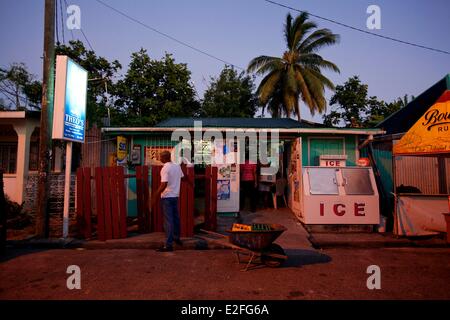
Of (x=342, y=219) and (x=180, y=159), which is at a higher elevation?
(x=180, y=159)

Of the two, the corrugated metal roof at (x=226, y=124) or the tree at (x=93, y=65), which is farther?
the tree at (x=93, y=65)

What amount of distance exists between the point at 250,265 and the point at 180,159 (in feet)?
18.0

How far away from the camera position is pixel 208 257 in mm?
5441

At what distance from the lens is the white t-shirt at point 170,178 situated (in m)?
5.82

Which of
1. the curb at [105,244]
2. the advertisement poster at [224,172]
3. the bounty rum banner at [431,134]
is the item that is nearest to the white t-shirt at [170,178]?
the curb at [105,244]

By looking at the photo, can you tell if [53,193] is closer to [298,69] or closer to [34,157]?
[34,157]

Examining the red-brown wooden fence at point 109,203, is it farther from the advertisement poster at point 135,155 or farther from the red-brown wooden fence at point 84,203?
the advertisement poster at point 135,155

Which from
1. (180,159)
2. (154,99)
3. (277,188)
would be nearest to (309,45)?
(154,99)


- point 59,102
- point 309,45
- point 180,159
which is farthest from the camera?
point 309,45

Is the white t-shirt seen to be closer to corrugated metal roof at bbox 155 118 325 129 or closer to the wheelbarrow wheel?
the wheelbarrow wheel

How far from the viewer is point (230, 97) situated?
76.5ft

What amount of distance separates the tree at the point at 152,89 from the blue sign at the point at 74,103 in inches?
513
